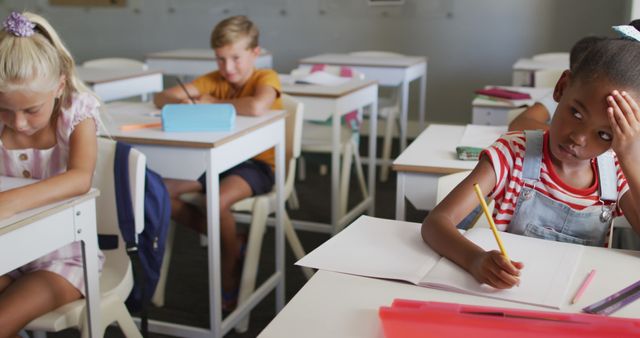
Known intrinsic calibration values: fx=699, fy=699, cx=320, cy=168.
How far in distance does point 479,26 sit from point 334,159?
2755 mm

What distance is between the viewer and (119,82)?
358 cm

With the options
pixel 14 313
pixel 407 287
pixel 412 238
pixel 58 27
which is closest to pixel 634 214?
Answer: pixel 412 238

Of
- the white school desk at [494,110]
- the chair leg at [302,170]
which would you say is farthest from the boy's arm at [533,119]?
the chair leg at [302,170]

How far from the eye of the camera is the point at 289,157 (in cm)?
266

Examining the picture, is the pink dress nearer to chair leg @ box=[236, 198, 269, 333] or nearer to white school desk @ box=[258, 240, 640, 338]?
chair leg @ box=[236, 198, 269, 333]

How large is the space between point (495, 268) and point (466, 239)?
124 millimetres

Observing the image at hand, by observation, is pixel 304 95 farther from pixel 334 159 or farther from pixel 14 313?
pixel 14 313

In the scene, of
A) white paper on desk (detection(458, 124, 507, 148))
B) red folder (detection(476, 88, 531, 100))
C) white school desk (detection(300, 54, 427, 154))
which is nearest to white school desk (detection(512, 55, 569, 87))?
white school desk (detection(300, 54, 427, 154))

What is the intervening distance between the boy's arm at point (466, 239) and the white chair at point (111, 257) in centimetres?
81

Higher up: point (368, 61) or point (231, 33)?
point (231, 33)

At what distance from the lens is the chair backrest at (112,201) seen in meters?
1.71

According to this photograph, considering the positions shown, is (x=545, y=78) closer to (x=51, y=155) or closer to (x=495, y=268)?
(x=51, y=155)

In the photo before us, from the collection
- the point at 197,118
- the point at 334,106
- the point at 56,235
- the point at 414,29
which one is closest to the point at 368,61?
the point at 414,29

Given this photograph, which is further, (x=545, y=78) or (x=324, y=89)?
(x=545, y=78)
